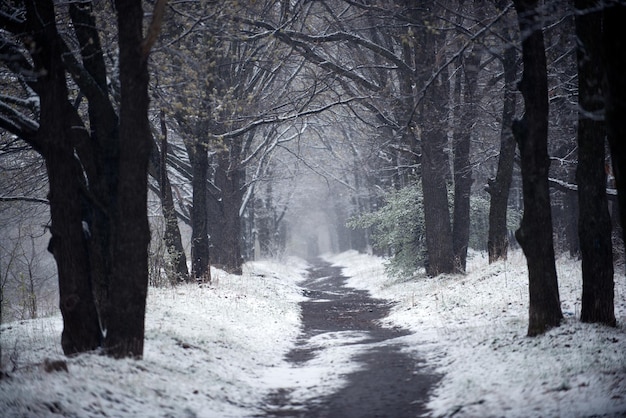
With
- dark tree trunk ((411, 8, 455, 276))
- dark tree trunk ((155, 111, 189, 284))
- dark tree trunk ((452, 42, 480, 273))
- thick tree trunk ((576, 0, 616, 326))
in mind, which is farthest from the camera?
dark tree trunk ((452, 42, 480, 273))

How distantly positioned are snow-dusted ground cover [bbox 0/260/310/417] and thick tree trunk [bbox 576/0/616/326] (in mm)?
5099

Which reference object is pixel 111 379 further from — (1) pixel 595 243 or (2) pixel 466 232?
(2) pixel 466 232

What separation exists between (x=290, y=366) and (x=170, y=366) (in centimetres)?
245

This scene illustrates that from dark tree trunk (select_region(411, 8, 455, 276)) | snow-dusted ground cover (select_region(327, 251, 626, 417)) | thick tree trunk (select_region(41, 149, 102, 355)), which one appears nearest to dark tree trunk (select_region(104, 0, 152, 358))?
thick tree trunk (select_region(41, 149, 102, 355))

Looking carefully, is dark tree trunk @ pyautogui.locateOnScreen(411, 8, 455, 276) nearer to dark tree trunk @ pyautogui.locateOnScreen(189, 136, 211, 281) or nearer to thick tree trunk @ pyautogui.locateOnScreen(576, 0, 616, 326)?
dark tree trunk @ pyautogui.locateOnScreen(189, 136, 211, 281)

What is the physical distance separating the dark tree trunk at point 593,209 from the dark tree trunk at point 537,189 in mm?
539

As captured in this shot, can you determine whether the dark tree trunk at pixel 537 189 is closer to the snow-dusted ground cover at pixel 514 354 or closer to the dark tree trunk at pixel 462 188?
the snow-dusted ground cover at pixel 514 354

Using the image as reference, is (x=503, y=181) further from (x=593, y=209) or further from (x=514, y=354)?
(x=514, y=354)

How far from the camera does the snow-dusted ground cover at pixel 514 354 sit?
20.4 ft

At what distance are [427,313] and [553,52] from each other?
7.15 meters

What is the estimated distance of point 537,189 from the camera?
905cm

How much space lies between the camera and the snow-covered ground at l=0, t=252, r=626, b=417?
6227 mm

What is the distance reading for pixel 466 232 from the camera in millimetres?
20781

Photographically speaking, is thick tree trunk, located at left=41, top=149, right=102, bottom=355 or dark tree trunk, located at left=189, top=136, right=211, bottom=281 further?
dark tree trunk, located at left=189, top=136, right=211, bottom=281
